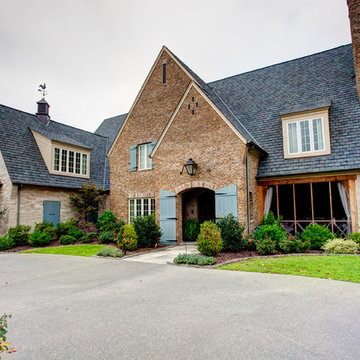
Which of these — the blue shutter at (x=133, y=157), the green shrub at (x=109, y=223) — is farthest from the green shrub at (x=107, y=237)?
the blue shutter at (x=133, y=157)

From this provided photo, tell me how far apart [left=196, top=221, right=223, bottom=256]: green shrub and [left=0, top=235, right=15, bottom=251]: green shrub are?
9.85 metres

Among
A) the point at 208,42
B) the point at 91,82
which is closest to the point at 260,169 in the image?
the point at 208,42

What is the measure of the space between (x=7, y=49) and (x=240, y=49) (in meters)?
14.0

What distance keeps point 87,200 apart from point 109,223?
9.65 ft

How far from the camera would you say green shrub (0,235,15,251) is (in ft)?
43.9

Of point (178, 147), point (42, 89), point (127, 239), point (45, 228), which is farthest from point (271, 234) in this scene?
point (42, 89)

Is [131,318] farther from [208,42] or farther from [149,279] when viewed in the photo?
[208,42]

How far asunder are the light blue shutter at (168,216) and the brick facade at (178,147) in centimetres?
25

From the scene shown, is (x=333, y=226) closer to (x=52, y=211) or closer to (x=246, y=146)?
(x=246, y=146)

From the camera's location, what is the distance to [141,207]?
637 inches

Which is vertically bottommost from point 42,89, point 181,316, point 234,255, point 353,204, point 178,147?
point 181,316

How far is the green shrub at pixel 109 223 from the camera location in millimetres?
15602

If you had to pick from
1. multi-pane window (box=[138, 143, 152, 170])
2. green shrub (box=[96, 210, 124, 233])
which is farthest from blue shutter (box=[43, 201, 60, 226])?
multi-pane window (box=[138, 143, 152, 170])

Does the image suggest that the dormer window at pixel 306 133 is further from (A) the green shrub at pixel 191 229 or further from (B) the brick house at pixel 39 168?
(B) the brick house at pixel 39 168
